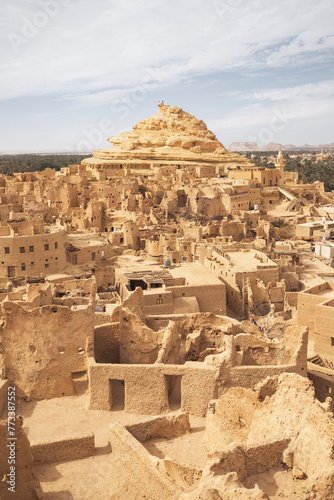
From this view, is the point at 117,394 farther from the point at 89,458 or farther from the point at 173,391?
the point at 89,458

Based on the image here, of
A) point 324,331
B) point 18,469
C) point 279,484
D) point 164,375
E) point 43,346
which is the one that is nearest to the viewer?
point 279,484

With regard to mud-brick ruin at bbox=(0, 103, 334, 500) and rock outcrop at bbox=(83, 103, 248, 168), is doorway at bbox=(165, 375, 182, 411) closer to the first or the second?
mud-brick ruin at bbox=(0, 103, 334, 500)

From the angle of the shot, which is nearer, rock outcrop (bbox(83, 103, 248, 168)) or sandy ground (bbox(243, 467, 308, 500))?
sandy ground (bbox(243, 467, 308, 500))

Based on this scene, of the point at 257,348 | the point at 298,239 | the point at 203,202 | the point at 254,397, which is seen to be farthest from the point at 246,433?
the point at 203,202

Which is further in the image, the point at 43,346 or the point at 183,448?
the point at 43,346

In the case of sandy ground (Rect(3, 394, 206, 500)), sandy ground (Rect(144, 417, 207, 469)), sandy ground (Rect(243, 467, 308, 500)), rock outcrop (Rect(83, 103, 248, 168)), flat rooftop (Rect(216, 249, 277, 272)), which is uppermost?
rock outcrop (Rect(83, 103, 248, 168))

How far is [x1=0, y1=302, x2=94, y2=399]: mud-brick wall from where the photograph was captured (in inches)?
493

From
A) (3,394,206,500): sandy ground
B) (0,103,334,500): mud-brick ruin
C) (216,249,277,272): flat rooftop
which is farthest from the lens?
(216,249,277,272): flat rooftop

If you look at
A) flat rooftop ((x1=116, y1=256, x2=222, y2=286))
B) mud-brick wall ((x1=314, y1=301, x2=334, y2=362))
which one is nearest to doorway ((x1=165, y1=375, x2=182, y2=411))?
mud-brick wall ((x1=314, y1=301, x2=334, y2=362))

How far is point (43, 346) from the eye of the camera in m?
12.7

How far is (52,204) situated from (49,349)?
33328mm

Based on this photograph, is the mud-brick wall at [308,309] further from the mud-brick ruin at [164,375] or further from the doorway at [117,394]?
the doorway at [117,394]

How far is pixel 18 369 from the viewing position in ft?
41.4

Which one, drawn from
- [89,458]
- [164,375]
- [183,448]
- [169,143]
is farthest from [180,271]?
[169,143]
